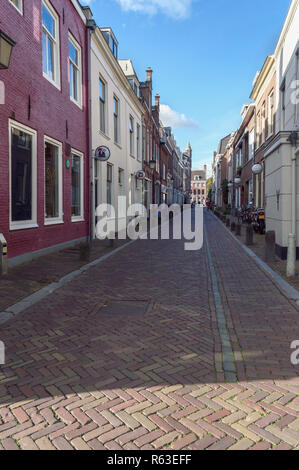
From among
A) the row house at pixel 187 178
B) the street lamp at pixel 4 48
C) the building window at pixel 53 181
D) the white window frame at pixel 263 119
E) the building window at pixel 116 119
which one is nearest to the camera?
the street lamp at pixel 4 48

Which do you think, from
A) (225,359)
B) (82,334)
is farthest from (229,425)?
(82,334)

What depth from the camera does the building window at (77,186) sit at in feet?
39.7

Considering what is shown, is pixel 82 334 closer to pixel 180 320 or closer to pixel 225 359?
pixel 180 320

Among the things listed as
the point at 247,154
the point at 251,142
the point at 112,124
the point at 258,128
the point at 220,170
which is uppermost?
the point at 220,170

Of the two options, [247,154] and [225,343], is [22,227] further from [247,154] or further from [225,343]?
[247,154]

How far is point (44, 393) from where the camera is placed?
2885mm

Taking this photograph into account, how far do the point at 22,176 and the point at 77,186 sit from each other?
392 centimetres

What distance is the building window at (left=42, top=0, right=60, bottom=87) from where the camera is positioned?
9758 millimetres

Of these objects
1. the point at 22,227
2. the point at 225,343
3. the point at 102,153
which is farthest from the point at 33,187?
the point at 225,343

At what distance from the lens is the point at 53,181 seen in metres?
10.4

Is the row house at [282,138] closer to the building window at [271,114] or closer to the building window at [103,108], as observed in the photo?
the building window at [271,114]

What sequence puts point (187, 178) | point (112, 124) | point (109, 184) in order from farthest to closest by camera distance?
point (187, 178) < point (112, 124) < point (109, 184)

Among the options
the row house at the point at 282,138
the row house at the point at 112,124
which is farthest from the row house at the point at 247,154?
the row house at the point at 112,124

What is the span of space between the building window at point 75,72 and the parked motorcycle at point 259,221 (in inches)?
342
